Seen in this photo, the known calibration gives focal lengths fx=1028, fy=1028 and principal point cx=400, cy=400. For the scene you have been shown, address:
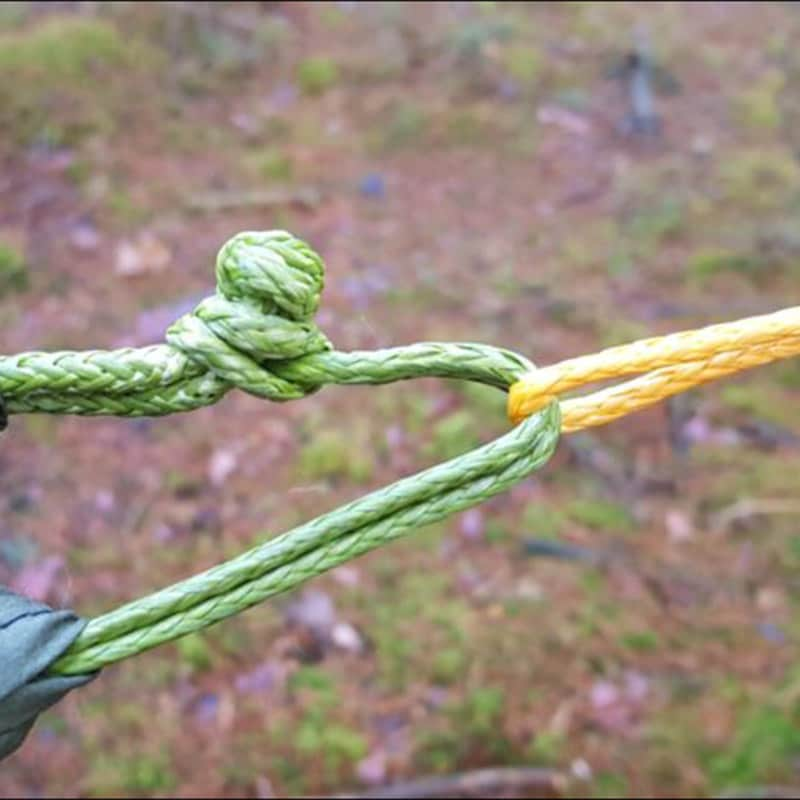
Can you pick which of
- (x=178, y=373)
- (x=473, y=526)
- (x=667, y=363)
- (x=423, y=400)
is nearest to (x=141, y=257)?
(x=423, y=400)

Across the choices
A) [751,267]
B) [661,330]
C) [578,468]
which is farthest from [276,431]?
[751,267]

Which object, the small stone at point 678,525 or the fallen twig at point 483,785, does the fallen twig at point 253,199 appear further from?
the fallen twig at point 483,785

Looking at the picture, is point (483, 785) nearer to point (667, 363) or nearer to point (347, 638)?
point (347, 638)

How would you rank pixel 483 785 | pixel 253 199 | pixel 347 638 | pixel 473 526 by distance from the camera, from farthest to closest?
1. pixel 253 199
2. pixel 473 526
3. pixel 347 638
4. pixel 483 785

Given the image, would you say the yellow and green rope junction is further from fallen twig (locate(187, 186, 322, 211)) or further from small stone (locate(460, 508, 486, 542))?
fallen twig (locate(187, 186, 322, 211))

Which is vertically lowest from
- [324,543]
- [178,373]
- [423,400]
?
[423,400]

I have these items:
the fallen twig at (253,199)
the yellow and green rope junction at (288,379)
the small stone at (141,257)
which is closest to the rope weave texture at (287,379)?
the yellow and green rope junction at (288,379)

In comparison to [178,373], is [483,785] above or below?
below
